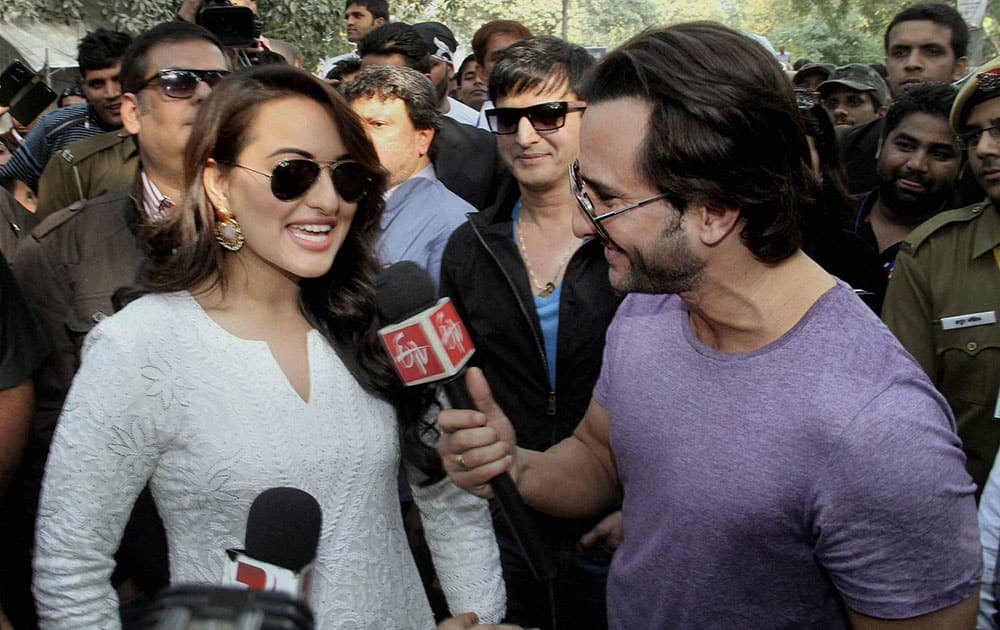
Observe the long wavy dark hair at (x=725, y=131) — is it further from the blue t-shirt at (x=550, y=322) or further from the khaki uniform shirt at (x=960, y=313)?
the khaki uniform shirt at (x=960, y=313)

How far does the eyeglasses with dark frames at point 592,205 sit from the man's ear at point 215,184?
0.82 metres

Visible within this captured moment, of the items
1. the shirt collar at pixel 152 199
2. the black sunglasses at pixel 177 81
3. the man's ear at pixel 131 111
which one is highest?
the black sunglasses at pixel 177 81

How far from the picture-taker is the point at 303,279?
2.30 m

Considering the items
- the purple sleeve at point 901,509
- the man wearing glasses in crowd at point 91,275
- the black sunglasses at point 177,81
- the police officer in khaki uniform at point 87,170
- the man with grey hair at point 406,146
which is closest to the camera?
the purple sleeve at point 901,509

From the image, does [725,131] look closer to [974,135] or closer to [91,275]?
[974,135]

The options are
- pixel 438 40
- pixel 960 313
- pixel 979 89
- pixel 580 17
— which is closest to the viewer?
pixel 960 313

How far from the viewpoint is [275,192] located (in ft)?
6.80

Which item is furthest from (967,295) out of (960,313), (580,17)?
(580,17)

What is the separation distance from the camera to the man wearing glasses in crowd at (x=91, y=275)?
2816 mm

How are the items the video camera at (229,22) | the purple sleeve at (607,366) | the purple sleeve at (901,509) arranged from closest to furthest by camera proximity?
the purple sleeve at (901,509) → the purple sleeve at (607,366) → the video camera at (229,22)

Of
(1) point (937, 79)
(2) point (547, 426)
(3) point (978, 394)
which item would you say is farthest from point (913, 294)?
(1) point (937, 79)

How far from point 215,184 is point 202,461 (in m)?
0.67

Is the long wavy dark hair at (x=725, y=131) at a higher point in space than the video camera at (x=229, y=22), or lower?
lower

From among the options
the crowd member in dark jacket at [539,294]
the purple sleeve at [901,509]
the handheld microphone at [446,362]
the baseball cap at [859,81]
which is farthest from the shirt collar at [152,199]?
the baseball cap at [859,81]
